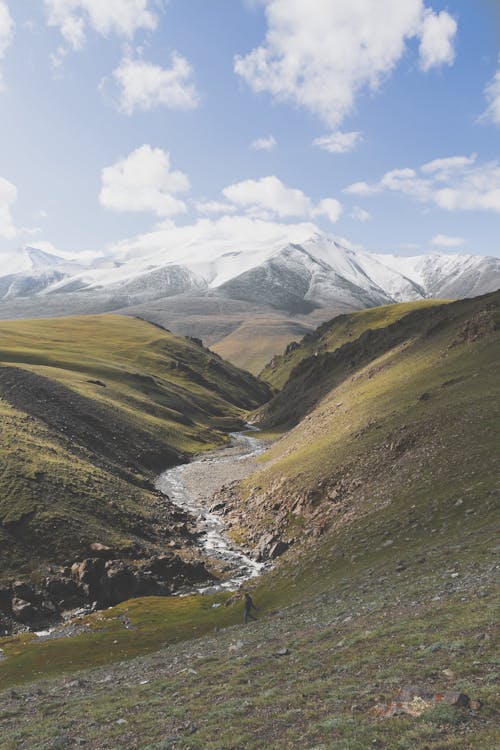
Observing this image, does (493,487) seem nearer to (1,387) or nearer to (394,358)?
(394,358)

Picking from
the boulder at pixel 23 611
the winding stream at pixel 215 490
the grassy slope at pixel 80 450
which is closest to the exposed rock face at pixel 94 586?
the boulder at pixel 23 611

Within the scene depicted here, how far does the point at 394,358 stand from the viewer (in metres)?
110

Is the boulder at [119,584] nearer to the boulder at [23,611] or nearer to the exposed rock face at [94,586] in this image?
the exposed rock face at [94,586]

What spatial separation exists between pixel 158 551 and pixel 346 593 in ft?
122

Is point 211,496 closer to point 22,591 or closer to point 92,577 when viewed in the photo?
point 92,577

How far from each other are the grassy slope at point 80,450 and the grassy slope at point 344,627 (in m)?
15.6

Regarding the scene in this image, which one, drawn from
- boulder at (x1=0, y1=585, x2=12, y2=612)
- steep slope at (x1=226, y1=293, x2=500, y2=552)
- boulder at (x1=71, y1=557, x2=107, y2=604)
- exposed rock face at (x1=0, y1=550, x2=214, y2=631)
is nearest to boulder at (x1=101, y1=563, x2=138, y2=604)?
exposed rock face at (x1=0, y1=550, x2=214, y2=631)

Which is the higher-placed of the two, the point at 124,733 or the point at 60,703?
the point at 124,733

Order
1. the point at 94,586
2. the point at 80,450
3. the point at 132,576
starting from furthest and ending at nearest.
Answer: the point at 80,450 → the point at 132,576 → the point at 94,586

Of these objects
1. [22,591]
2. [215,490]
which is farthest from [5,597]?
[215,490]

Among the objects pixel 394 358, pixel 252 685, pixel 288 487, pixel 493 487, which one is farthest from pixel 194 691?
pixel 394 358

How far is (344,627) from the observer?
84.6 feet

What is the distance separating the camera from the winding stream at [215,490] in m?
58.8

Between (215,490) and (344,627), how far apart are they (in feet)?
229
